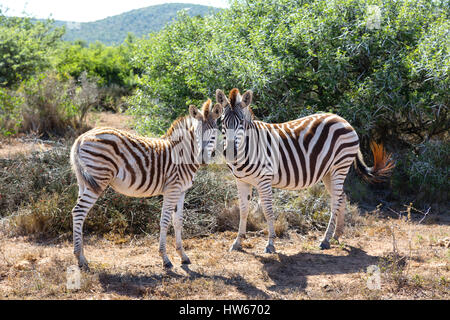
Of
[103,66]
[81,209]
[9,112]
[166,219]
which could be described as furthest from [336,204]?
[103,66]

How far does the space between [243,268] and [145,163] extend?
6.66ft

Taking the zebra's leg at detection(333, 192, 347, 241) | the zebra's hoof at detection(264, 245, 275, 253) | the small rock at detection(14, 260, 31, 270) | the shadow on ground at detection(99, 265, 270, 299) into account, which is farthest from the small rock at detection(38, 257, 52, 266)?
the zebra's leg at detection(333, 192, 347, 241)

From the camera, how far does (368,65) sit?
9398 millimetres

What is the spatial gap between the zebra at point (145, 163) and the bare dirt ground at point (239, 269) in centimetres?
45

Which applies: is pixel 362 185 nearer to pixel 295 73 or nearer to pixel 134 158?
pixel 295 73

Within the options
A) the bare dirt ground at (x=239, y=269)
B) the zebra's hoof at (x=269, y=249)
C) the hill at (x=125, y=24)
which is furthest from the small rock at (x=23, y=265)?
the hill at (x=125, y=24)

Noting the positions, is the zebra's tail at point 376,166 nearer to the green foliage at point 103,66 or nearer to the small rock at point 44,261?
the small rock at point 44,261

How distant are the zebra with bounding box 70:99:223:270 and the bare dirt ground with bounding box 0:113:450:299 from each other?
447 millimetres

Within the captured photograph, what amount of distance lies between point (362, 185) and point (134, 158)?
5.52 metres

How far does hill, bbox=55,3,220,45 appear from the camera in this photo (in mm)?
78000

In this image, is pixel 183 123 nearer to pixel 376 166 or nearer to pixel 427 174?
pixel 376 166

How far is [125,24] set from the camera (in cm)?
8525
